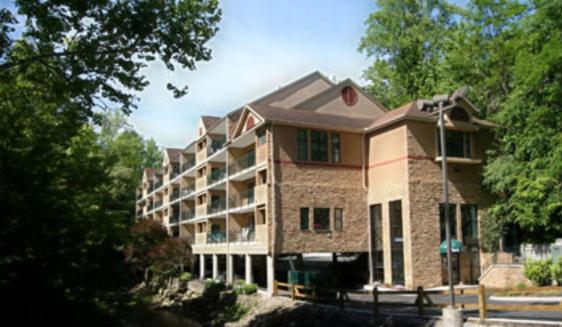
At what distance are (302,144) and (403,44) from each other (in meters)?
21.2

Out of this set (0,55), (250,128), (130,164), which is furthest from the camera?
(130,164)

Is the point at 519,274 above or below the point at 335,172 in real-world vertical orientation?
below

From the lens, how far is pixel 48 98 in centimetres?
1507

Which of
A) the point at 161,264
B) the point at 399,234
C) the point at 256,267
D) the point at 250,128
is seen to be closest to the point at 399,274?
the point at 399,234

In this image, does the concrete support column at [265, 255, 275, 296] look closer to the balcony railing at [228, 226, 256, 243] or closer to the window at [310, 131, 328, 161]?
the balcony railing at [228, 226, 256, 243]

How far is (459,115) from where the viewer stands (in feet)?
104

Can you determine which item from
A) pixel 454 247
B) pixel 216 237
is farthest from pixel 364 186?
pixel 216 237

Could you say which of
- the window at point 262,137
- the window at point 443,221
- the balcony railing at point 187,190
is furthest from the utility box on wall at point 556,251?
the balcony railing at point 187,190

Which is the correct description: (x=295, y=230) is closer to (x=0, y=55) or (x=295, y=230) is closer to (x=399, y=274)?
(x=399, y=274)

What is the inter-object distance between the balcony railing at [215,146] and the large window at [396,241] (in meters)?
16.9

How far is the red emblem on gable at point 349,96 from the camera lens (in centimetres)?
3616

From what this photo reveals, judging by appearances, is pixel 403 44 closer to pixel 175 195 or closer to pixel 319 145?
pixel 319 145

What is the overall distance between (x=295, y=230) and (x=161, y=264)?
694 inches

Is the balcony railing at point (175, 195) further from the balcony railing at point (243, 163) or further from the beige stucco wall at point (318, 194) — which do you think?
the beige stucco wall at point (318, 194)
